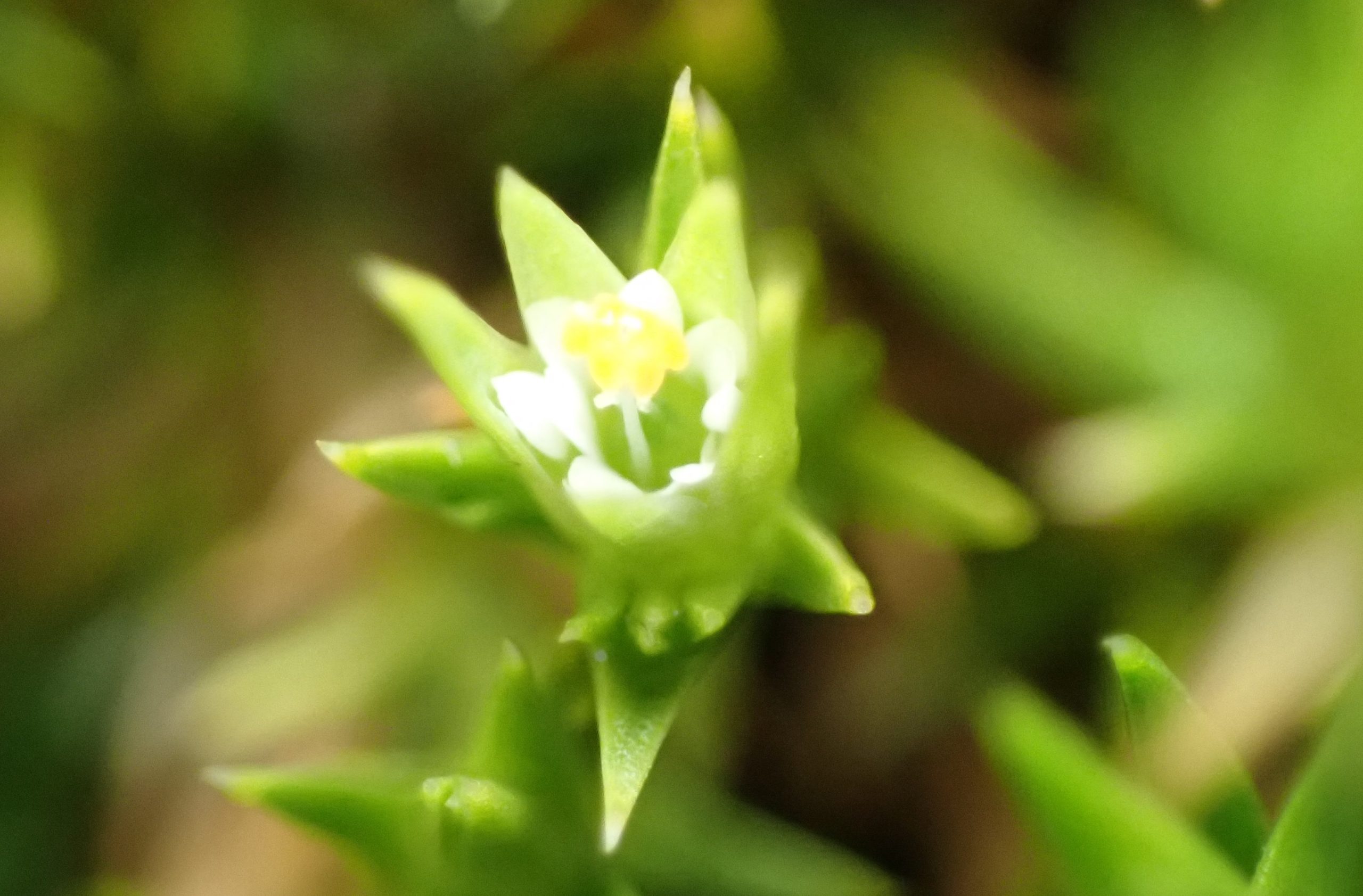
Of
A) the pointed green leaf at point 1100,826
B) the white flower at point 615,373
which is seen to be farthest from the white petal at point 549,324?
the pointed green leaf at point 1100,826

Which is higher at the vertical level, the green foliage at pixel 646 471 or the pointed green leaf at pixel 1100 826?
the green foliage at pixel 646 471

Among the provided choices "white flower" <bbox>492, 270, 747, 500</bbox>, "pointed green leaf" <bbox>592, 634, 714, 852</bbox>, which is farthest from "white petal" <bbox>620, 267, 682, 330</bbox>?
"pointed green leaf" <bbox>592, 634, 714, 852</bbox>

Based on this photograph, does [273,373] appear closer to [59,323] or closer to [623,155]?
[59,323]

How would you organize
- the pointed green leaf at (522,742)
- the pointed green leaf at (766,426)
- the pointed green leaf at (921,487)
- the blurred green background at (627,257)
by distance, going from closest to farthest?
the pointed green leaf at (766,426) → the pointed green leaf at (522,742) → the pointed green leaf at (921,487) → the blurred green background at (627,257)

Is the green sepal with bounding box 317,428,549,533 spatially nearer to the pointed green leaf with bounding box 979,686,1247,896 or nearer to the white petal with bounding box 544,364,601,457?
the white petal with bounding box 544,364,601,457

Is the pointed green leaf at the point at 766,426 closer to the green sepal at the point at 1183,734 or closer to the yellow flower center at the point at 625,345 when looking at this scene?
the yellow flower center at the point at 625,345

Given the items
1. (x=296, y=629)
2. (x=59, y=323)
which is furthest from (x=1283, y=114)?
(x=59, y=323)
